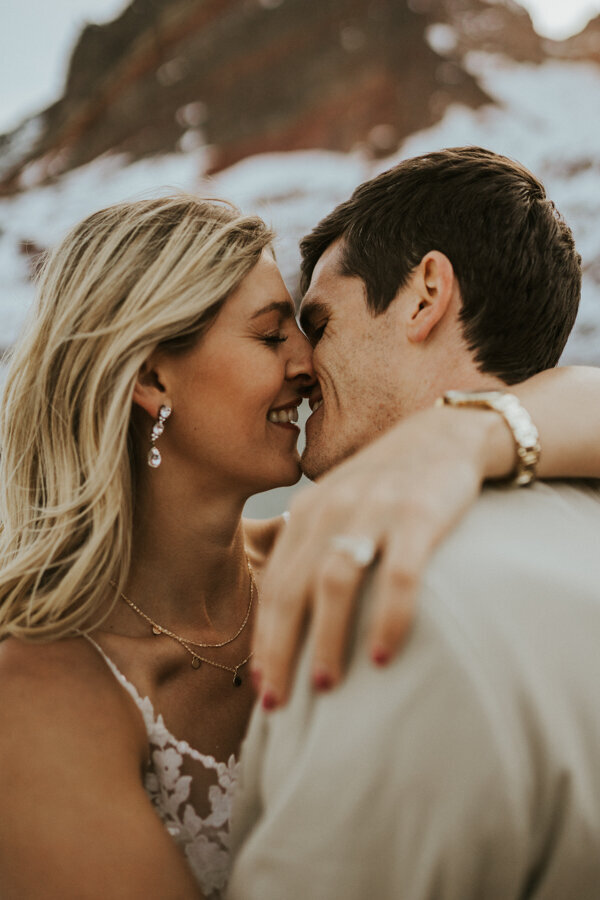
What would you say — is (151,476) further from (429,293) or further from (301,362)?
(429,293)

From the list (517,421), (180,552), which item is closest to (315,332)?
(180,552)

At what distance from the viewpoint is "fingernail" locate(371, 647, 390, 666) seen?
1.97ft

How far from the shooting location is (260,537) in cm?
200

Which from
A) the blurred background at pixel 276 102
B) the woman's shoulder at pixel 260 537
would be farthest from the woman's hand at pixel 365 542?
the blurred background at pixel 276 102

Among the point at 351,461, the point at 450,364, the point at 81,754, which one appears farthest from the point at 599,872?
the point at 450,364

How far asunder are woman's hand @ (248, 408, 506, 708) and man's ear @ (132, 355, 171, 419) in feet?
2.48

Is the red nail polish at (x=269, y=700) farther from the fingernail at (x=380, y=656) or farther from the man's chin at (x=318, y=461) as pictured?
the man's chin at (x=318, y=461)

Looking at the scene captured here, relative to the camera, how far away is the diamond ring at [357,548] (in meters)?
0.62

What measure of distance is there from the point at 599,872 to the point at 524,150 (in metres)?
2.73

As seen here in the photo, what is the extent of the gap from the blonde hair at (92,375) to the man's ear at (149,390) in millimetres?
50

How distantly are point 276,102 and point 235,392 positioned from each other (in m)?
2.10

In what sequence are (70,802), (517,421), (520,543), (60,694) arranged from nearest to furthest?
(520,543) → (517,421) → (70,802) → (60,694)

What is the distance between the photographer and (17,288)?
123 inches

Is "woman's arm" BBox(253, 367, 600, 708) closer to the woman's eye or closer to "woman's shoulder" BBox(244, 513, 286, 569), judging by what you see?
the woman's eye
